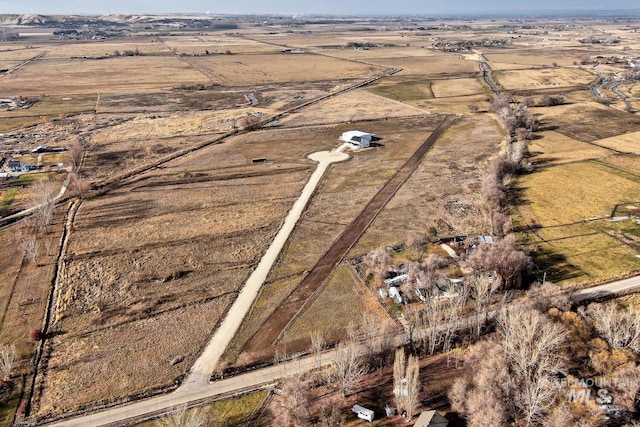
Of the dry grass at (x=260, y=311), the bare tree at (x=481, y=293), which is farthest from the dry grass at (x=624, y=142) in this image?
the dry grass at (x=260, y=311)

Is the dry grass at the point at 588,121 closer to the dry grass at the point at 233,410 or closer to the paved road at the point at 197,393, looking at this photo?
the paved road at the point at 197,393

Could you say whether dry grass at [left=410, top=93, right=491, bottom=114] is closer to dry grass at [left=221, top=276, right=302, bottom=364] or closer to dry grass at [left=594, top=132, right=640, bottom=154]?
dry grass at [left=594, top=132, right=640, bottom=154]

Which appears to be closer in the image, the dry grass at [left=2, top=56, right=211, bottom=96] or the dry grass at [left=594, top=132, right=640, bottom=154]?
the dry grass at [left=594, top=132, right=640, bottom=154]

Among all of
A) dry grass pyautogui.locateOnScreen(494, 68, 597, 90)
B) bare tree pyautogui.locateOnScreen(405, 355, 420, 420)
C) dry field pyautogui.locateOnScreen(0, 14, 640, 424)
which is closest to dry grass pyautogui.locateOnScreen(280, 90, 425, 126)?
dry field pyautogui.locateOnScreen(0, 14, 640, 424)

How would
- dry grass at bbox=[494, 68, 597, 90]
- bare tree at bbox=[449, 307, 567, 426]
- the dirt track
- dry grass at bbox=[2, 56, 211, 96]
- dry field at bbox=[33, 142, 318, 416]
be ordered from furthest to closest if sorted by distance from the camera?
dry grass at bbox=[2, 56, 211, 96]
dry grass at bbox=[494, 68, 597, 90]
the dirt track
dry field at bbox=[33, 142, 318, 416]
bare tree at bbox=[449, 307, 567, 426]

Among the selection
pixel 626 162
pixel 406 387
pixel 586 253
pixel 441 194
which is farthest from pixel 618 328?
pixel 626 162

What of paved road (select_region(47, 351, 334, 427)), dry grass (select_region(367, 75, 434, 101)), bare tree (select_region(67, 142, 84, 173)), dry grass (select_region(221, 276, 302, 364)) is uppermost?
dry grass (select_region(367, 75, 434, 101))

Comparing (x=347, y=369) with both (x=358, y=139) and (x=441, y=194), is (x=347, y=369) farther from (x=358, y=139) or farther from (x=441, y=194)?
(x=358, y=139)
